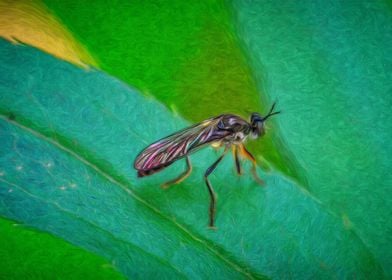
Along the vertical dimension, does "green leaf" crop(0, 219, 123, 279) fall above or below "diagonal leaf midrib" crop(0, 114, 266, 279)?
below

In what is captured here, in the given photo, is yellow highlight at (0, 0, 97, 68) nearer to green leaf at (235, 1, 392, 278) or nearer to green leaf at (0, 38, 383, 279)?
green leaf at (0, 38, 383, 279)

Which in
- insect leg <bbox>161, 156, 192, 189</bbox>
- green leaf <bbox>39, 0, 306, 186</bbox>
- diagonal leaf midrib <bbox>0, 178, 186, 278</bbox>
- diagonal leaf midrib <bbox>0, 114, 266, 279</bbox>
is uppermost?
green leaf <bbox>39, 0, 306, 186</bbox>

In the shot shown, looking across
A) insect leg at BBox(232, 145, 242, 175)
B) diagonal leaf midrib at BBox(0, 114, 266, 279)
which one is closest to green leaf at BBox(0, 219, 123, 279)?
diagonal leaf midrib at BBox(0, 114, 266, 279)

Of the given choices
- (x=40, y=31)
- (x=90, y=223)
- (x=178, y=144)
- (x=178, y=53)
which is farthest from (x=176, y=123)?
(x=40, y=31)

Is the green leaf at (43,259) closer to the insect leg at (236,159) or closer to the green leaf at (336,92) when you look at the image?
the insect leg at (236,159)

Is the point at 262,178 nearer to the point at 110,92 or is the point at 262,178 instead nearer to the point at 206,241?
the point at 206,241

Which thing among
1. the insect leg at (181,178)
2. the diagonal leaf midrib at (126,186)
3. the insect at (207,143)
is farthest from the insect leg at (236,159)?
the diagonal leaf midrib at (126,186)

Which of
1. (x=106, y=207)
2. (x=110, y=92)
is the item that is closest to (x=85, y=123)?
(x=110, y=92)
